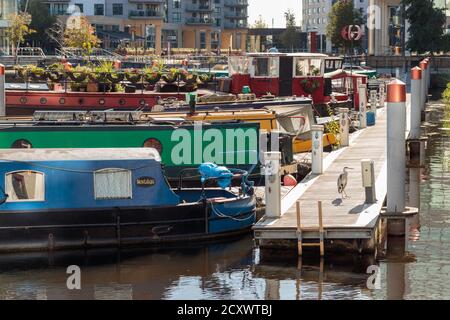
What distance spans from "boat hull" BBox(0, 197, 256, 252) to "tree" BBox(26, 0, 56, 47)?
339ft

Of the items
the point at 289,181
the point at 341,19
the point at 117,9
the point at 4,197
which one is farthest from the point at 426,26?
the point at 4,197

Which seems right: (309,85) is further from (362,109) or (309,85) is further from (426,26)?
(426,26)

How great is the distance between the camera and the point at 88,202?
26.8 metres

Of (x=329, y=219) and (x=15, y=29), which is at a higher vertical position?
(x=15, y=29)

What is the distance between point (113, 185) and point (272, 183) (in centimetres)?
375

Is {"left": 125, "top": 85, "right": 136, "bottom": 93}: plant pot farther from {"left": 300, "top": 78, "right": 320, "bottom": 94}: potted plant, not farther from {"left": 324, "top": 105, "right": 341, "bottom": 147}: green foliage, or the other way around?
{"left": 324, "top": 105, "right": 341, "bottom": 147}: green foliage

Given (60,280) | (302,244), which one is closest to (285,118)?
(302,244)

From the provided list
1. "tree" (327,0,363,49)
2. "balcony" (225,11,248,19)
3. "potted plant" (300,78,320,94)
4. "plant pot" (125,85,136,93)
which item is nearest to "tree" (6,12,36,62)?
"tree" (327,0,363,49)

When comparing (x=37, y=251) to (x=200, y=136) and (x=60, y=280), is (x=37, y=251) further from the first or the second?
(x=200, y=136)

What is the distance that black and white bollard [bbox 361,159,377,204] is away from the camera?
89.3ft

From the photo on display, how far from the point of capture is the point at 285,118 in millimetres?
39156

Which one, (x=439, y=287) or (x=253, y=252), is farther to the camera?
(x=253, y=252)

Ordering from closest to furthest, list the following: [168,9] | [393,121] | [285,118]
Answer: [393,121] < [285,118] < [168,9]

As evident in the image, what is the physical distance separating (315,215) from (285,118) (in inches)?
495
